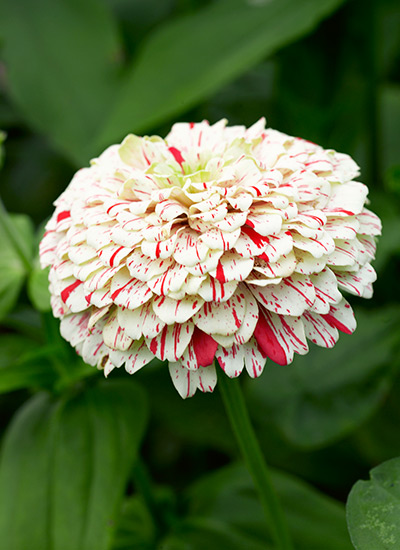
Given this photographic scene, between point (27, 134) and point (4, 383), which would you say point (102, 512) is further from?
point (27, 134)

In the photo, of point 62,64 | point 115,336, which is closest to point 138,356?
point 115,336

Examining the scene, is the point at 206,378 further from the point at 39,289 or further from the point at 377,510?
the point at 39,289

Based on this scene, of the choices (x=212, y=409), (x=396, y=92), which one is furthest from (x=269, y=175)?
(x=396, y=92)

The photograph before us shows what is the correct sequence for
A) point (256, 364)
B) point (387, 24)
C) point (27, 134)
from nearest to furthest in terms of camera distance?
point (256, 364), point (387, 24), point (27, 134)

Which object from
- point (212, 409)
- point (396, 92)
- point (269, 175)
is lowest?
point (212, 409)

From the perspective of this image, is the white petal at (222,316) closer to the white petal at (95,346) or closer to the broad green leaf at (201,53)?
the white petal at (95,346)

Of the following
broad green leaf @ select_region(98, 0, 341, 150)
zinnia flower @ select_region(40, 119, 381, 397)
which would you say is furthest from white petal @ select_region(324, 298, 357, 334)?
broad green leaf @ select_region(98, 0, 341, 150)

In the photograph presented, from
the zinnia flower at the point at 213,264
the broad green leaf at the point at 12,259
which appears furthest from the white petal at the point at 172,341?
the broad green leaf at the point at 12,259
